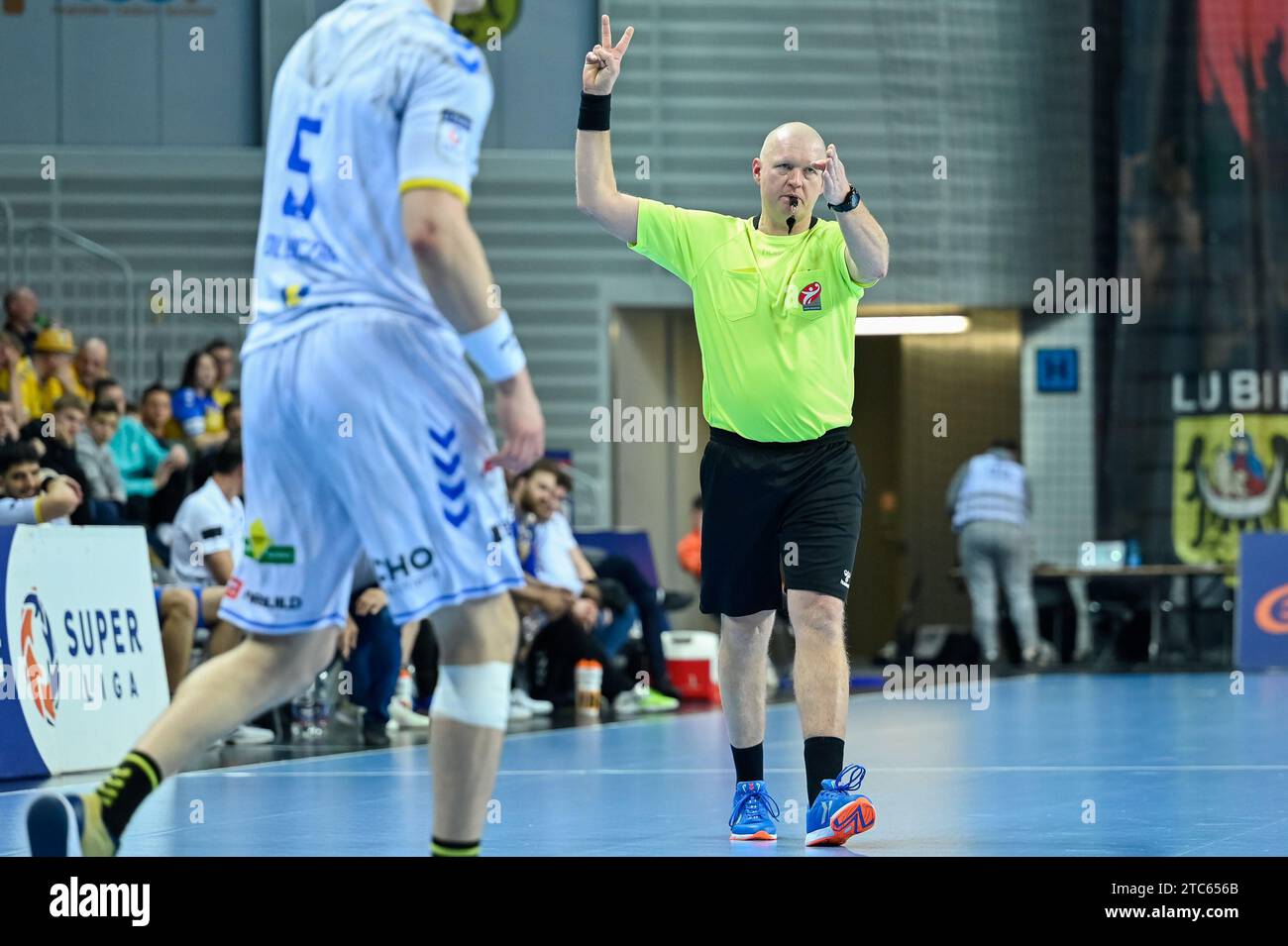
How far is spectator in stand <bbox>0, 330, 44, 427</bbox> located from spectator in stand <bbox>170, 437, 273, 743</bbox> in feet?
7.84

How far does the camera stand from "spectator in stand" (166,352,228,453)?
1322 cm

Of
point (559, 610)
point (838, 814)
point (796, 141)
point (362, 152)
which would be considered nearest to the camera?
point (362, 152)

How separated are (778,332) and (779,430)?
295 millimetres

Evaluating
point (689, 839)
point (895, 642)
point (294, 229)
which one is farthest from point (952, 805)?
point (895, 642)

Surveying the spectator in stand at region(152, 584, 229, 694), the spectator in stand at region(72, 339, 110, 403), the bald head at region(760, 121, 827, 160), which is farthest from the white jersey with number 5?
the spectator in stand at region(72, 339, 110, 403)

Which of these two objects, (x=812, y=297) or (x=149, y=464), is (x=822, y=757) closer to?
(x=812, y=297)

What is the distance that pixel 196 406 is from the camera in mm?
13250

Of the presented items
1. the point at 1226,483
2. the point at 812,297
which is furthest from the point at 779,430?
the point at 1226,483

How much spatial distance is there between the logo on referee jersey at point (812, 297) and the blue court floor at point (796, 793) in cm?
156

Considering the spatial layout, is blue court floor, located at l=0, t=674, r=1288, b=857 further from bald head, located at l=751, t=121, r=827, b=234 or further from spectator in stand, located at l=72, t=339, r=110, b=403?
spectator in stand, located at l=72, t=339, r=110, b=403

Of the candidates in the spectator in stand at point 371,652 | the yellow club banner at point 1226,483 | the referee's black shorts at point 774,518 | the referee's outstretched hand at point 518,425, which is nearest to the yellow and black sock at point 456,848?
the referee's outstretched hand at point 518,425

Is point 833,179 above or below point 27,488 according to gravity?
above

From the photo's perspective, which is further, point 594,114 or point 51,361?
point 51,361

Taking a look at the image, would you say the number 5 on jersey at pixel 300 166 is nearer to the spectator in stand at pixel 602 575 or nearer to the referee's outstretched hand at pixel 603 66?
the referee's outstretched hand at pixel 603 66
